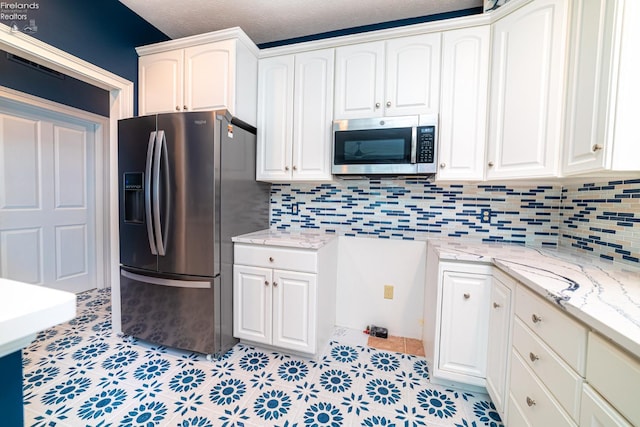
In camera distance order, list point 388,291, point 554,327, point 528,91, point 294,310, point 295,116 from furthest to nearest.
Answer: point 388,291
point 295,116
point 294,310
point 528,91
point 554,327

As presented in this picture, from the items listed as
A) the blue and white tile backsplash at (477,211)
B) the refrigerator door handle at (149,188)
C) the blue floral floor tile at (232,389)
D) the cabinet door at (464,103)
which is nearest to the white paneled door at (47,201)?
the blue floral floor tile at (232,389)

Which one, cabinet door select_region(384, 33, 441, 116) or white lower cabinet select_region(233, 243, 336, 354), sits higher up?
cabinet door select_region(384, 33, 441, 116)

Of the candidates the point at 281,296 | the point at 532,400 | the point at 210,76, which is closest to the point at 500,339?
the point at 532,400

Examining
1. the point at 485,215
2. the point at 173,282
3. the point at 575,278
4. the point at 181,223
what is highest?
the point at 485,215

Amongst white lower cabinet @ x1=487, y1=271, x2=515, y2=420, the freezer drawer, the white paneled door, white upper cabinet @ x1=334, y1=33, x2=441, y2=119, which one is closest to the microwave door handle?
white upper cabinet @ x1=334, y1=33, x2=441, y2=119

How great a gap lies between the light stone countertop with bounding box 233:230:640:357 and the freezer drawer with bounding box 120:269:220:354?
465 millimetres

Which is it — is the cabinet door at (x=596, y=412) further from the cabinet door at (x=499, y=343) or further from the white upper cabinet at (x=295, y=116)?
the white upper cabinet at (x=295, y=116)

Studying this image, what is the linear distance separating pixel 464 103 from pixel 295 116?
3.97 ft

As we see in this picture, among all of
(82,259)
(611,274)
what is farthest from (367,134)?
(82,259)

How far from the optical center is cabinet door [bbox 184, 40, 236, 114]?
191cm

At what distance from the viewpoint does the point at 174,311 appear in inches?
73.2

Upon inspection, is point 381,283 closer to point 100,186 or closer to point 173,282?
point 173,282

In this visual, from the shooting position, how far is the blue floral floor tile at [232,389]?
1362mm

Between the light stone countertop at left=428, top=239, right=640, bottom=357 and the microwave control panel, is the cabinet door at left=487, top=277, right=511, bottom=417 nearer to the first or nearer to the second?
the light stone countertop at left=428, top=239, right=640, bottom=357
